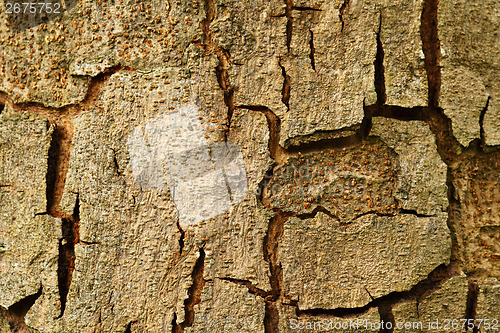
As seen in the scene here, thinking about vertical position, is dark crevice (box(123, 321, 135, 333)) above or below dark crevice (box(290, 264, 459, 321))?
below

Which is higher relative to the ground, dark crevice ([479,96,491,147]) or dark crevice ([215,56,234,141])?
dark crevice ([215,56,234,141])

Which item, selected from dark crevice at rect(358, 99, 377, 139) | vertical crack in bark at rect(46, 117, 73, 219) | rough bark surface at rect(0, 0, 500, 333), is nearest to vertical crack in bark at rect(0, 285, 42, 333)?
rough bark surface at rect(0, 0, 500, 333)

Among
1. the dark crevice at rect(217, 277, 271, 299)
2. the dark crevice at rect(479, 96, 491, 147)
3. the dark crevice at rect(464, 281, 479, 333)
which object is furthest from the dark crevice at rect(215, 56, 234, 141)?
the dark crevice at rect(464, 281, 479, 333)

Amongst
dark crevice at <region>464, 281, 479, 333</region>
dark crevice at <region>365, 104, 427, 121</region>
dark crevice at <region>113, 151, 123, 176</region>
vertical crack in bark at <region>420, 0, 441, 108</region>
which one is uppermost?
vertical crack in bark at <region>420, 0, 441, 108</region>

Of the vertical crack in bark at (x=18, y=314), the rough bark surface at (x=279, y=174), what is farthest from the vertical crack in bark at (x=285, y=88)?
the vertical crack in bark at (x=18, y=314)

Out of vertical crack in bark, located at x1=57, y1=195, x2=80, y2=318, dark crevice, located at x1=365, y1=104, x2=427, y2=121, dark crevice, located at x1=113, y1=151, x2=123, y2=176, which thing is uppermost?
dark crevice, located at x1=365, y1=104, x2=427, y2=121

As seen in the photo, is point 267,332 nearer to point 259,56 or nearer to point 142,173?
point 142,173

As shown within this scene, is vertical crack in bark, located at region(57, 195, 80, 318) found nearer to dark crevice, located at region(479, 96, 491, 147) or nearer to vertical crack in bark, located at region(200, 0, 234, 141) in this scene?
vertical crack in bark, located at region(200, 0, 234, 141)

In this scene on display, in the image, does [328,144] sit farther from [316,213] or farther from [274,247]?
[274,247]

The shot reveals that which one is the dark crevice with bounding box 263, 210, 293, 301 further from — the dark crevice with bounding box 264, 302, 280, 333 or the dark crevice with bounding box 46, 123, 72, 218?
the dark crevice with bounding box 46, 123, 72, 218
